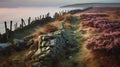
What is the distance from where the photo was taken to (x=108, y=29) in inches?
1199

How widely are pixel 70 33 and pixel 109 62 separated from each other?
10017 millimetres

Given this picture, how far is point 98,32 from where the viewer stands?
30.3 m

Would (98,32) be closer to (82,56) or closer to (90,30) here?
(90,30)

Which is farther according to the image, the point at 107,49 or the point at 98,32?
the point at 98,32

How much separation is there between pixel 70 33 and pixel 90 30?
8.02 feet

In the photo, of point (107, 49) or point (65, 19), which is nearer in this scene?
point (107, 49)

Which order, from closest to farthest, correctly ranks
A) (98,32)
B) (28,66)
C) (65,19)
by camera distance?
(28,66) → (98,32) → (65,19)

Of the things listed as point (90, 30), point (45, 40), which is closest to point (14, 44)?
point (45, 40)

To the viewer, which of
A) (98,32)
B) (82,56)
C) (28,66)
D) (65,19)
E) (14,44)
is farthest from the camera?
(65,19)

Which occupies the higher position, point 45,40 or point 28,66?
point 45,40

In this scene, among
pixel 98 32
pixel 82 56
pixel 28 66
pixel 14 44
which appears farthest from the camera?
pixel 98 32

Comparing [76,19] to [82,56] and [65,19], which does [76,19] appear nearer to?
[65,19]

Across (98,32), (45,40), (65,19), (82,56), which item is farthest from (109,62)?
(65,19)

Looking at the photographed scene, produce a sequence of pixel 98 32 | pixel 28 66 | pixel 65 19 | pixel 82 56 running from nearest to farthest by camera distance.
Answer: pixel 28 66 → pixel 82 56 → pixel 98 32 → pixel 65 19
